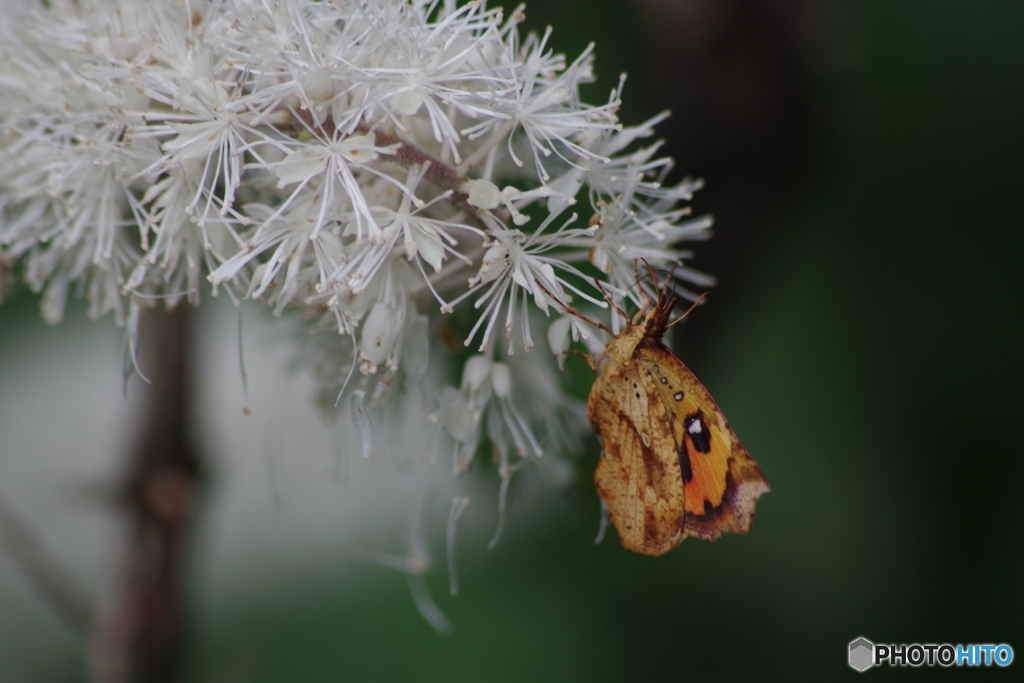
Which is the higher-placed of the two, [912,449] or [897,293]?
[897,293]

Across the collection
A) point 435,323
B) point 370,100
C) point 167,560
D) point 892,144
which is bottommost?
point 167,560

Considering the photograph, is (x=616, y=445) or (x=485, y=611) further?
(x=485, y=611)

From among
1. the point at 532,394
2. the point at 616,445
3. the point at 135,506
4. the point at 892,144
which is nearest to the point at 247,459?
the point at 135,506

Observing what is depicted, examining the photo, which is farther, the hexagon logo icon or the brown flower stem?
the hexagon logo icon

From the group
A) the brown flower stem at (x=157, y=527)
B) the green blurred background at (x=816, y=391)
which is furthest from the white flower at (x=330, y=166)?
the green blurred background at (x=816, y=391)

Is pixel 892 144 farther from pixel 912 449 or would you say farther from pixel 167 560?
pixel 167 560

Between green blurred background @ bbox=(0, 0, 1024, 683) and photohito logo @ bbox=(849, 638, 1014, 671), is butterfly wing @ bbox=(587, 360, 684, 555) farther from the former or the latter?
photohito logo @ bbox=(849, 638, 1014, 671)

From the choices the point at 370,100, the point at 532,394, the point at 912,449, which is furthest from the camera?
the point at 912,449

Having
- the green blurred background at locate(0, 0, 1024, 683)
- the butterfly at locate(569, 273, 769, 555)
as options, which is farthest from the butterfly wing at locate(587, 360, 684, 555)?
the green blurred background at locate(0, 0, 1024, 683)
